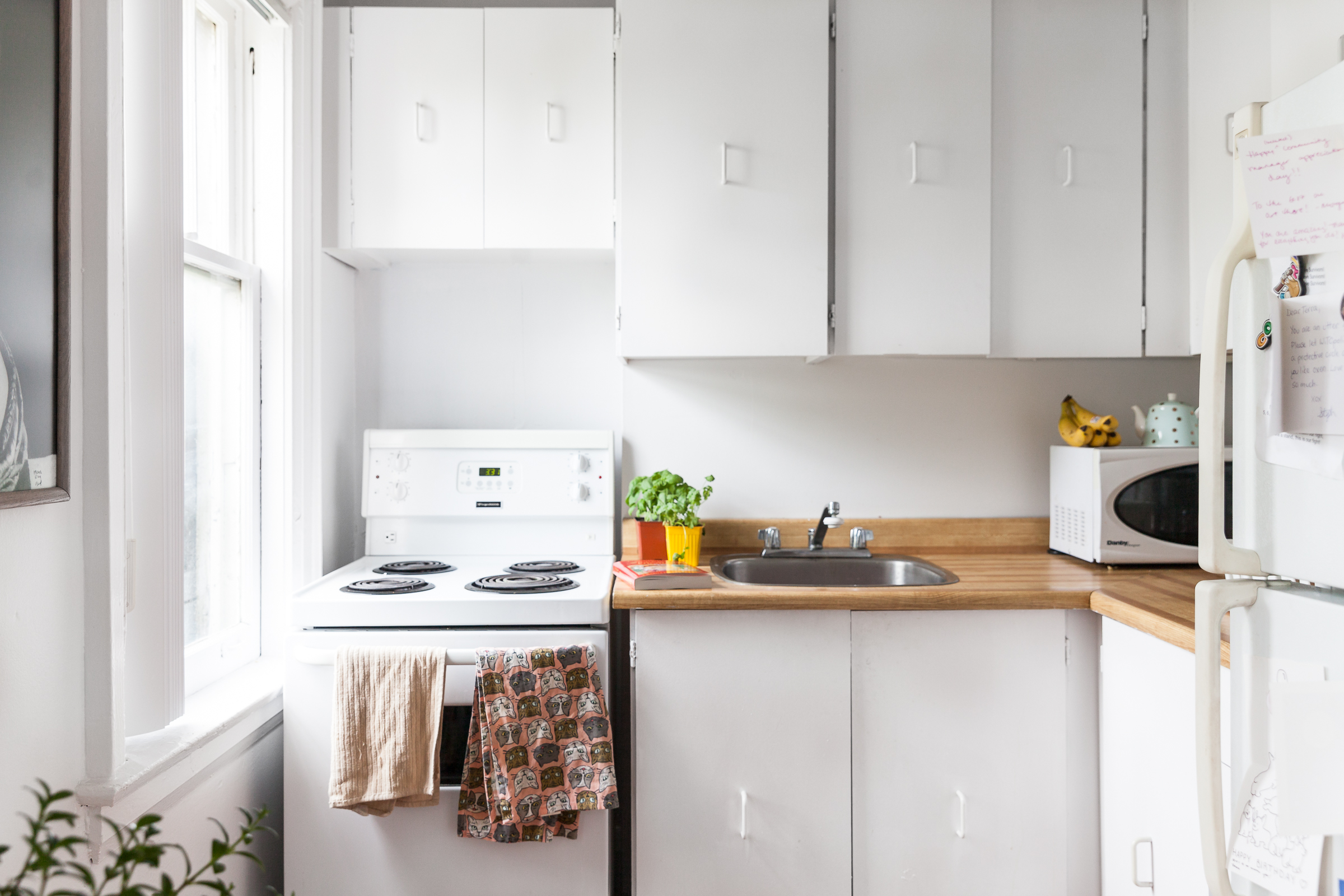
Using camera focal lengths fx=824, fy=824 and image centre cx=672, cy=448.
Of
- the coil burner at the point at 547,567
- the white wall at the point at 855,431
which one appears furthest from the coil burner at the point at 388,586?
the white wall at the point at 855,431

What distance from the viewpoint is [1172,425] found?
2062 millimetres

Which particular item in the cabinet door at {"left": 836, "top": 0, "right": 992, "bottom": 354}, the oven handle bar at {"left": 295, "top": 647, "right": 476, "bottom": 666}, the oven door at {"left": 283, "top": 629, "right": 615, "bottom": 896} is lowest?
the oven door at {"left": 283, "top": 629, "right": 615, "bottom": 896}

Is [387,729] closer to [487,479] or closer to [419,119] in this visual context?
[487,479]

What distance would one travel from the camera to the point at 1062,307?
6.76 ft

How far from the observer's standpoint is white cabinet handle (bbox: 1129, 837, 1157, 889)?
59.9 inches

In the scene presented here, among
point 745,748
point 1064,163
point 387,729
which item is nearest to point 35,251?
point 387,729

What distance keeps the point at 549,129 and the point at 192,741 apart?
1570mm

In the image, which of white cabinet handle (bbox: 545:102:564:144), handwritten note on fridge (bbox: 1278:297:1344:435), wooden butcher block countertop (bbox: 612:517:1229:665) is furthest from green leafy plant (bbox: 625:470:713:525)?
handwritten note on fridge (bbox: 1278:297:1344:435)

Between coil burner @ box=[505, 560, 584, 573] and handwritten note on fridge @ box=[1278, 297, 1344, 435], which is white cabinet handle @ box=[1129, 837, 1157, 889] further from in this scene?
coil burner @ box=[505, 560, 584, 573]

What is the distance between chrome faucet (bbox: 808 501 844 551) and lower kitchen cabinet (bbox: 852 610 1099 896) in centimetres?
40

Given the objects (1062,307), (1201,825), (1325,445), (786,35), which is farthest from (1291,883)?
(786,35)

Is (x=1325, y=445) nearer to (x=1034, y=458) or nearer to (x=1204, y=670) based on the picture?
(x=1204, y=670)

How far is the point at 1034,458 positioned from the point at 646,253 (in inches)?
49.2

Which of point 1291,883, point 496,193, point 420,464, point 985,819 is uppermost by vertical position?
point 496,193
